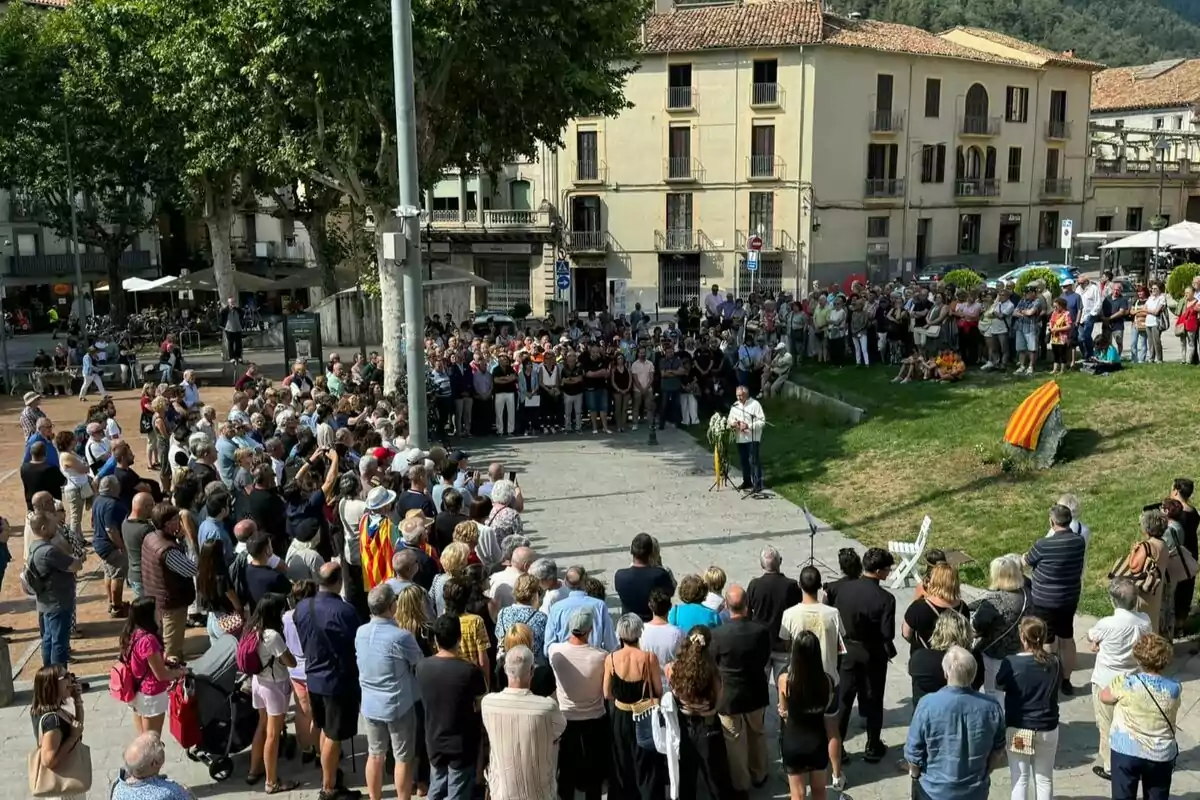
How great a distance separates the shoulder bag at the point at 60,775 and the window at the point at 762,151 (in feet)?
136

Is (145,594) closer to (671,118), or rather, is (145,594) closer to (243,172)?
(243,172)

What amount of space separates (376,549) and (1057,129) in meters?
49.6

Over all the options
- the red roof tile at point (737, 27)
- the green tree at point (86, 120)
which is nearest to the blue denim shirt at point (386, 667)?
the green tree at point (86, 120)

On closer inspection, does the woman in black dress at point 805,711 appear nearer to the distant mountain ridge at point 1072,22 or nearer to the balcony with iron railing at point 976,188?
the balcony with iron railing at point 976,188

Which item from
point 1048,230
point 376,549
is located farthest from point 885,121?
point 376,549

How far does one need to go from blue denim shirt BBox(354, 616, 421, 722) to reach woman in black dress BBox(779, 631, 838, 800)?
236cm

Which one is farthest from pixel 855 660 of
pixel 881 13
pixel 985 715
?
pixel 881 13

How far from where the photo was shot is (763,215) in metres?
44.8

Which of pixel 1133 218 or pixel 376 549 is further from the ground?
pixel 1133 218

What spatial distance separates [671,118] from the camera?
149ft

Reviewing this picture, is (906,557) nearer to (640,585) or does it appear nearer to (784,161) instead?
(640,585)

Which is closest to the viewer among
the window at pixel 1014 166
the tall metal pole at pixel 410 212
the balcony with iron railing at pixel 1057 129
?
the tall metal pole at pixel 410 212

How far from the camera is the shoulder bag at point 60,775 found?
18.8ft

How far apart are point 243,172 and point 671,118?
19661 mm
